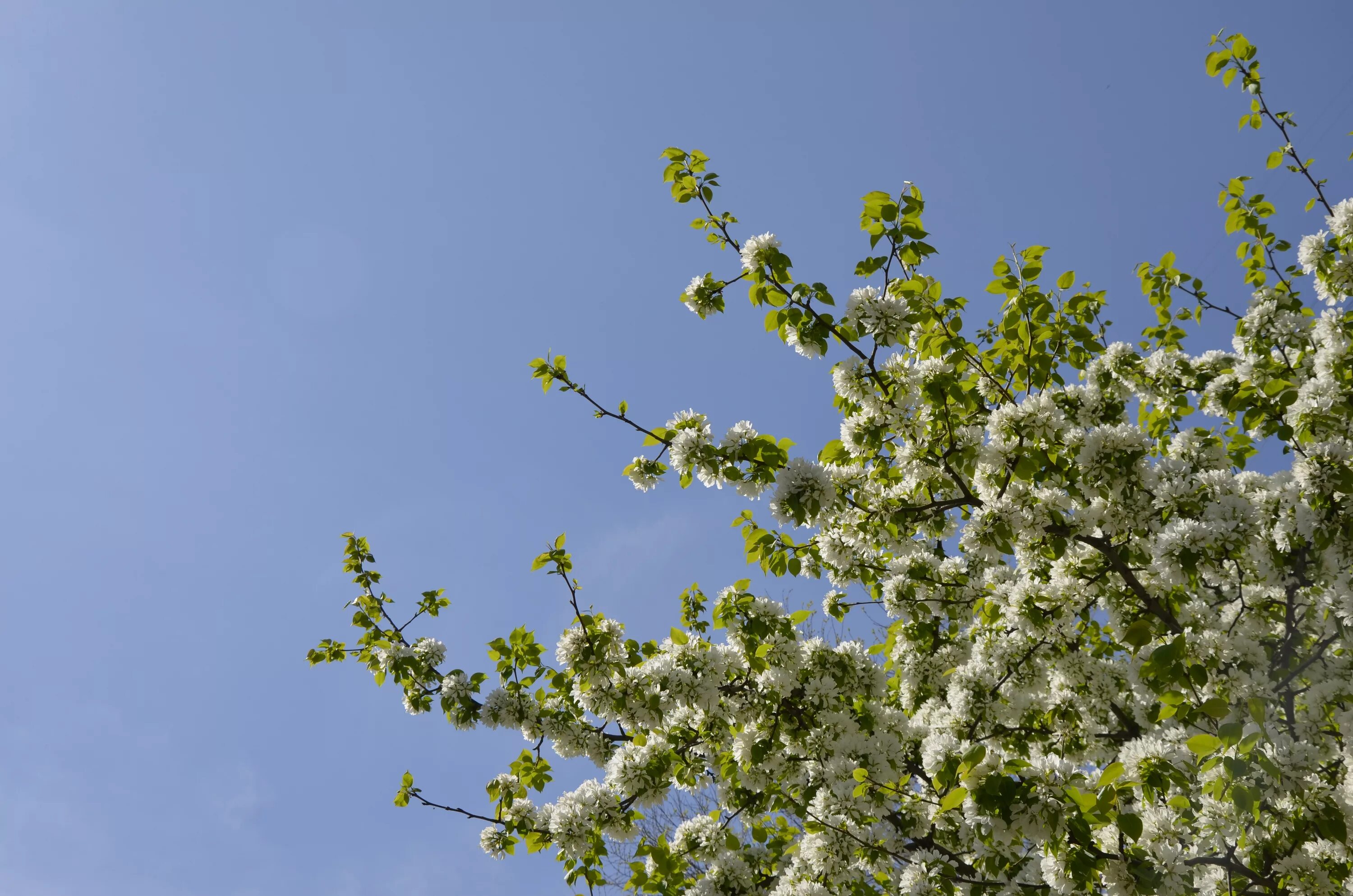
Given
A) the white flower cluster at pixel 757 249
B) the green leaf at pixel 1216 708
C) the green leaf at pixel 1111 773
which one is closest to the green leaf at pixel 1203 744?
the green leaf at pixel 1216 708

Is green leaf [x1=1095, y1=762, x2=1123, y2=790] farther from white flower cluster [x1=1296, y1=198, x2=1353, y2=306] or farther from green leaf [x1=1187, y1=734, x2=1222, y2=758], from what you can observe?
white flower cluster [x1=1296, y1=198, x2=1353, y2=306]

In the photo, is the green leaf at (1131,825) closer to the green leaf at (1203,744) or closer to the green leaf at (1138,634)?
the green leaf at (1203,744)

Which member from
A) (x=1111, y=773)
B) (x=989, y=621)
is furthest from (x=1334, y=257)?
(x=1111, y=773)

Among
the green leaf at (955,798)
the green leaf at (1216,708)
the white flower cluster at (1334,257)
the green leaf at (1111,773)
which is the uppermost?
the white flower cluster at (1334,257)

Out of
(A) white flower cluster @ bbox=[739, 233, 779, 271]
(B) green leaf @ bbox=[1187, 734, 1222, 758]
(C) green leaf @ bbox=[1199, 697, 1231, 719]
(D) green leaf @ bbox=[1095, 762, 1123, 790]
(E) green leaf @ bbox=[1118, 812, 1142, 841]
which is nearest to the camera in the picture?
(C) green leaf @ bbox=[1199, 697, 1231, 719]

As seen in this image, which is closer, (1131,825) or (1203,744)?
(1203,744)

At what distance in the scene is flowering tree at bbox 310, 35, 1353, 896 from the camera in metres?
4.42

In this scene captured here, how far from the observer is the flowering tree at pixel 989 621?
4.42m

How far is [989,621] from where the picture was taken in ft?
21.7

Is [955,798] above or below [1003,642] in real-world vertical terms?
below

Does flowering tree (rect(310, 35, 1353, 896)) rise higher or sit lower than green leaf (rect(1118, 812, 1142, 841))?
higher

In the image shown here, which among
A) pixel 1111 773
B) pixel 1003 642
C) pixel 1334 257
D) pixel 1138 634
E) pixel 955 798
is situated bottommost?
pixel 1111 773

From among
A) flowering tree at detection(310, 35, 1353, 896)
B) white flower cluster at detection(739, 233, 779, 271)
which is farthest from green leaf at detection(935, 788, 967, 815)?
white flower cluster at detection(739, 233, 779, 271)

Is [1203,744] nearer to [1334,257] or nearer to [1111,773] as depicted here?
[1111,773]
